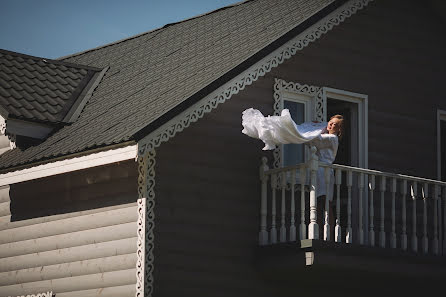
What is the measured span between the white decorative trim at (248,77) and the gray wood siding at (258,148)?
1.35ft

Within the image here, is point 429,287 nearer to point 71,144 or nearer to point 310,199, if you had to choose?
point 310,199

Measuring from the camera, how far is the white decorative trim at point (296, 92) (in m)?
20.1

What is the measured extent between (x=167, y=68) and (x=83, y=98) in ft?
6.09

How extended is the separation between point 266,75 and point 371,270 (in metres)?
3.58

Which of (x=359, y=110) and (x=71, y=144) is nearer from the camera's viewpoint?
(x=71, y=144)

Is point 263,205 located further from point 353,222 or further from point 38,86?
point 38,86

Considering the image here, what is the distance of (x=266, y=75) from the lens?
20.2m

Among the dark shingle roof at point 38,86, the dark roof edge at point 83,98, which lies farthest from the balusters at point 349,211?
the dark shingle roof at point 38,86

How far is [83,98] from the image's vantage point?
22.6 m

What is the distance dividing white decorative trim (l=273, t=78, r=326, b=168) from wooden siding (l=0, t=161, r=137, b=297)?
2.59m

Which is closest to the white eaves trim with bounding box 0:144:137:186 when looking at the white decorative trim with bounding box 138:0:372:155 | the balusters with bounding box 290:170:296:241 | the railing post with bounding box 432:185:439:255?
the white decorative trim with bounding box 138:0:372:155

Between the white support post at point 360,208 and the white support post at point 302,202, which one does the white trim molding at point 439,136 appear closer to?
the white support post at point 360,208

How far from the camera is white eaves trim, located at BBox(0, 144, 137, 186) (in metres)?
18.0

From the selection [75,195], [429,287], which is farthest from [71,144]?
[429,287]
